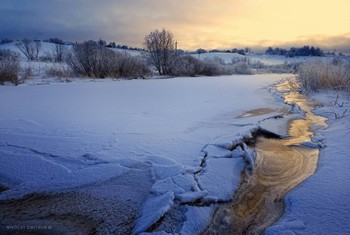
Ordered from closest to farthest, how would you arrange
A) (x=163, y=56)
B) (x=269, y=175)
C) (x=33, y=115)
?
(x=269, y=175) → (x=33, y=115) → (x=163, y=56)

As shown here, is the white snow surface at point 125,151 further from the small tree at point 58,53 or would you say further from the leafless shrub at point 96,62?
the small tree at point 58,53

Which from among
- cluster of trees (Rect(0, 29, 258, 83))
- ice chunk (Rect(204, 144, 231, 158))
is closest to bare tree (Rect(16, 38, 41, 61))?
cluster of trees (Rect(0, 29, 258, 83))

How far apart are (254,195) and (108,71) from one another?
54.0ft

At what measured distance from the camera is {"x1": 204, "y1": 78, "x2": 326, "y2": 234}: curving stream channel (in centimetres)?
162

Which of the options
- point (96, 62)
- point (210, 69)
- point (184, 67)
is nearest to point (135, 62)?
point (96, 62)

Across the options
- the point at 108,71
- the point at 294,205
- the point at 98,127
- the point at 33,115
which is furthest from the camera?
the point at 108,71

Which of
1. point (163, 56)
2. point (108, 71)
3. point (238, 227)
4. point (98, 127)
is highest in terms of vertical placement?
point (163, 56)

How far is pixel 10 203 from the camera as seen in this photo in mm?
1772

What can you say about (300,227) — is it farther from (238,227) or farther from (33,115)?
(33,115)

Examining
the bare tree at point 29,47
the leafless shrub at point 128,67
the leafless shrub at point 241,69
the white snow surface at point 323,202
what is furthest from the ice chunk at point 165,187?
the bare tree at point 29,47

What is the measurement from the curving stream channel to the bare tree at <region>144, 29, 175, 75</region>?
779 inches

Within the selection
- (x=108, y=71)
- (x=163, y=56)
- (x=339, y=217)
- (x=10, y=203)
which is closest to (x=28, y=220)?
(x=10, y=203)

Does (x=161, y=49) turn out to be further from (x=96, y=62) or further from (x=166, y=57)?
(x=96, y=62)

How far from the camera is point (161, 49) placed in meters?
22.6
